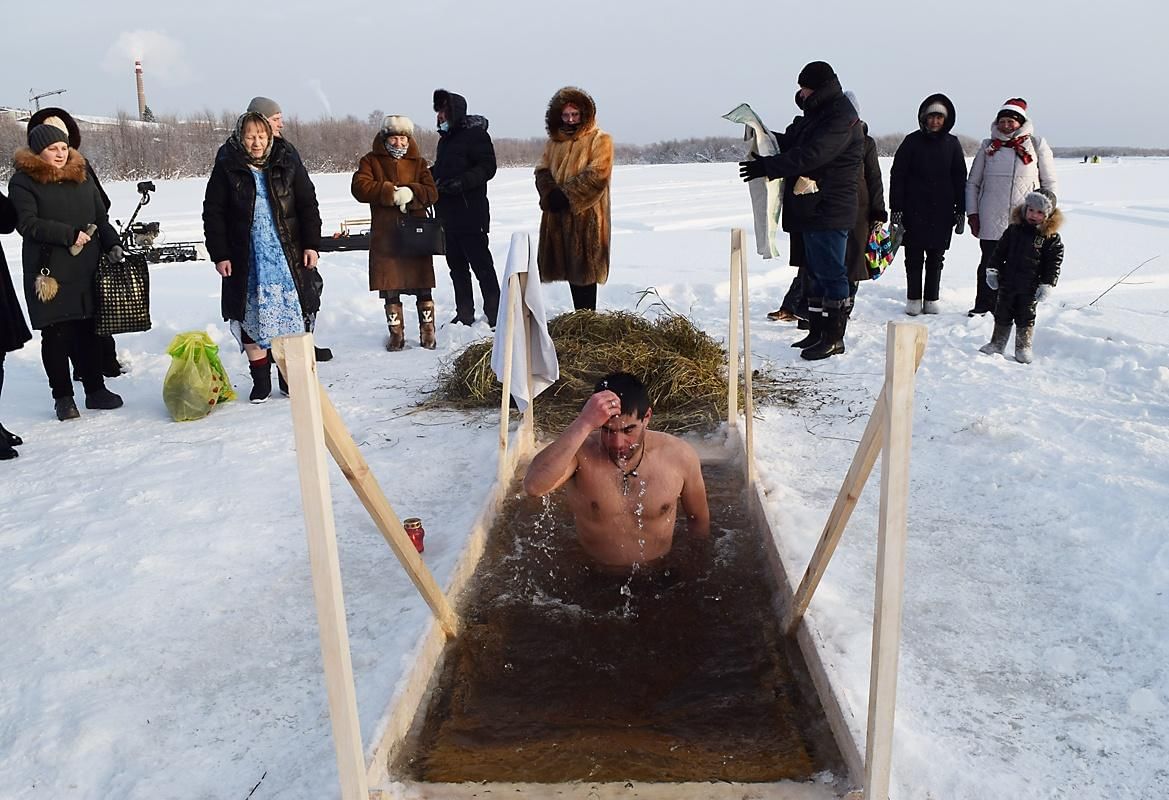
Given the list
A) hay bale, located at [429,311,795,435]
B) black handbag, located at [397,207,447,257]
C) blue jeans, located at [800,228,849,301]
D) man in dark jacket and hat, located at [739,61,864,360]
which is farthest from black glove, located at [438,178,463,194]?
blue jeans, located at [800,228,849,301]

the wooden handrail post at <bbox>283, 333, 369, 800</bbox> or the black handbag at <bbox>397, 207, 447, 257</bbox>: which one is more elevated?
the black handbag at <bbox>397, 207, 447, 257</bbox>

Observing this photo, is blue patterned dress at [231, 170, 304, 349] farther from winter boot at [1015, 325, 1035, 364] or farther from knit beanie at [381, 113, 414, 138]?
winter boot at [1015, 325, 1035, 364]

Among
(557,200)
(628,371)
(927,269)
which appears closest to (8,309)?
(557,200)

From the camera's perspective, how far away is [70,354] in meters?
5.20

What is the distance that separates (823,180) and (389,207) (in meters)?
3.06

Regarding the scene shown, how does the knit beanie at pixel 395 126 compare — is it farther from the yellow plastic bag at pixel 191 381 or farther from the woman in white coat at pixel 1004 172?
the woman in white coat at pixel 1004 172

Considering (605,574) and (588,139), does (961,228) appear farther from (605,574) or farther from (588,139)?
(605,574)

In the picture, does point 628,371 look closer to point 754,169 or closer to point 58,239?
point 754,169

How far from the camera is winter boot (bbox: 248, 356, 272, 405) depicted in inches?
216

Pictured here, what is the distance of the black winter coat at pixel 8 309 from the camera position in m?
4.59

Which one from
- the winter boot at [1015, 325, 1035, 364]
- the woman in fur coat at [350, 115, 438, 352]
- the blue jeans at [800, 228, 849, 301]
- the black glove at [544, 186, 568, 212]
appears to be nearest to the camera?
the winter boot at [1015, 325, 1035, 364]

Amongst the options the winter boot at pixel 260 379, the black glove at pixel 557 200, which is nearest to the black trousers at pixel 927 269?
the black glove at pixel 557 200

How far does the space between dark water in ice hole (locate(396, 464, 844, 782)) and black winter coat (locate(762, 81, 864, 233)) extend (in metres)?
2.80

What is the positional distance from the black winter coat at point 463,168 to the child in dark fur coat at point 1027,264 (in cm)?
376
